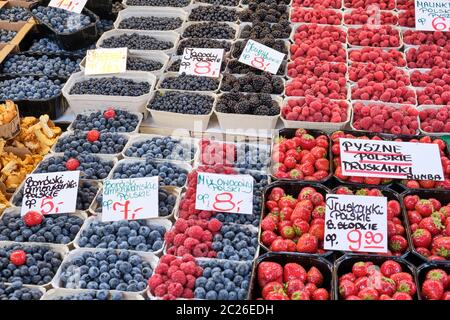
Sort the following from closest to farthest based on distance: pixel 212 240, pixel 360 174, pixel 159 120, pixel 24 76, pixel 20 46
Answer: pixel 212 240 < pixel 360 174 < pixel 159 120 < pixel 24 76 < pixel 20 46

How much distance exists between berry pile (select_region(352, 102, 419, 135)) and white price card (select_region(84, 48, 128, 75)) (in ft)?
4.58

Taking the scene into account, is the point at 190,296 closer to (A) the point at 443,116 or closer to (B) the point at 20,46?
(A) the point at 443,116

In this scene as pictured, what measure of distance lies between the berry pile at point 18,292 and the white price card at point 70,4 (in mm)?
2067

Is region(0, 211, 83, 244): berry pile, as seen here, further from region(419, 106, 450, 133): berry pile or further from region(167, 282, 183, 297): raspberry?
region(419, 106, 450, 133): berry pile

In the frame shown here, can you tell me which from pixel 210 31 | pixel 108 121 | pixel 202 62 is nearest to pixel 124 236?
pixel 108 121

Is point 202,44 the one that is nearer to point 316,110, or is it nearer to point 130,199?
point 316,110

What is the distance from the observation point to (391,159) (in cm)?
244

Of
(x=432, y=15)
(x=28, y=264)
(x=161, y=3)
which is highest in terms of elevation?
(x=432, y=15)

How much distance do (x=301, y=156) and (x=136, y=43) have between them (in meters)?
1.46

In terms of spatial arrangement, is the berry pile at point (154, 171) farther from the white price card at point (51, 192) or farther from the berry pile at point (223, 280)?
the berry pile at point (223, 280)

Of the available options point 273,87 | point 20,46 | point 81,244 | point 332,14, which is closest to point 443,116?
point 273,87

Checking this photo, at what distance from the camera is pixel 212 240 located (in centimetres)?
215

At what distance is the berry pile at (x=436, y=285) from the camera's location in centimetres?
187

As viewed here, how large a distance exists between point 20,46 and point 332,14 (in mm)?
2084
